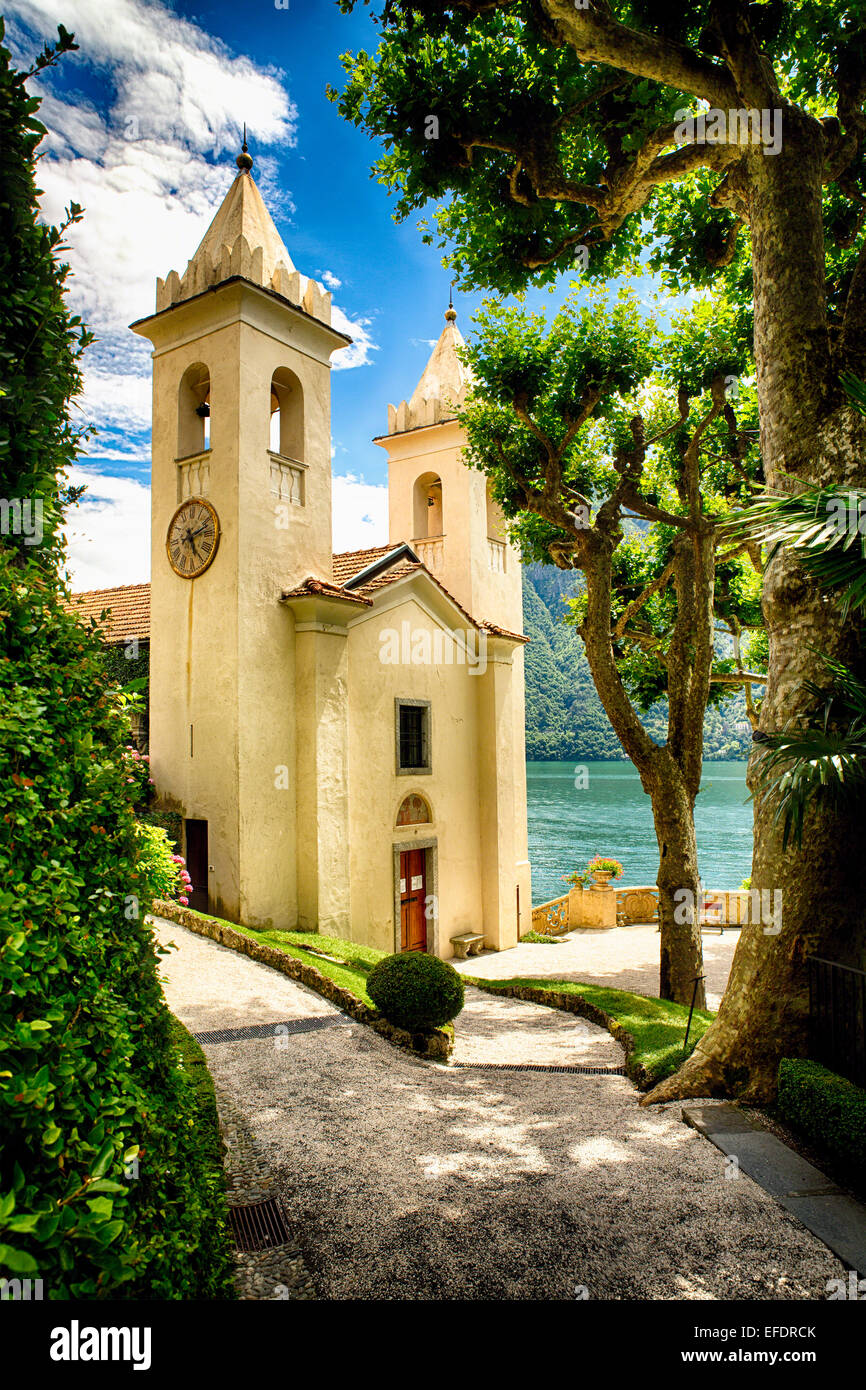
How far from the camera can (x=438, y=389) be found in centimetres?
2133

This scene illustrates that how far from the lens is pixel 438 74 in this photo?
355 inches

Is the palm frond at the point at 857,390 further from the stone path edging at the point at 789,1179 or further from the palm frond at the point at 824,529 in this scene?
the stone path edging at the point at 789,1179

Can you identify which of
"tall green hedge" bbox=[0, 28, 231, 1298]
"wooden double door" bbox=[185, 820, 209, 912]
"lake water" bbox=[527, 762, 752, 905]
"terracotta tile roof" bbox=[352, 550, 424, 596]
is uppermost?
"terracotta tile roof" bbox=[352, 550, 424, 596]

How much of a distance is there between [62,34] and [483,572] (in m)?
18.3

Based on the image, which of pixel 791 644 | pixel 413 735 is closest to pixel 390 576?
pixel 413 735

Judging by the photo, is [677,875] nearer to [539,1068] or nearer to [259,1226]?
[539,1068]

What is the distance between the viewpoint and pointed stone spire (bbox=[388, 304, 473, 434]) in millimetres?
20922

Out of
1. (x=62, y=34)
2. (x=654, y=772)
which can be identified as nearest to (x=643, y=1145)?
(x=654, y=772)

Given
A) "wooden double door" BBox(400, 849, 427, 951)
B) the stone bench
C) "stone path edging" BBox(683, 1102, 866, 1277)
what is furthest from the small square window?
"stone path edging" BBox(683, 1102, 866, 1277)

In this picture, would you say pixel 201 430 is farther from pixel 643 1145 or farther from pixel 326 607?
pixel 643 1145

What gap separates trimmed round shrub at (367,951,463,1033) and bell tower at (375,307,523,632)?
40.6 ft

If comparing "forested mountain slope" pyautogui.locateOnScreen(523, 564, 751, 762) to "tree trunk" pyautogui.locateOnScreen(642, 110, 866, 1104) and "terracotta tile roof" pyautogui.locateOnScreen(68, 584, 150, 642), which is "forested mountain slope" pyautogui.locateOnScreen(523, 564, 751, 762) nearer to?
"terracotta tile roof" pyautogui.locateOnScreen(68, 584, 150, 642)

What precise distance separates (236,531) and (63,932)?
39.7 ft

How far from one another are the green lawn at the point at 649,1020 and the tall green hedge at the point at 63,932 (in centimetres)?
607
